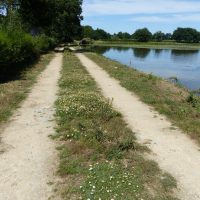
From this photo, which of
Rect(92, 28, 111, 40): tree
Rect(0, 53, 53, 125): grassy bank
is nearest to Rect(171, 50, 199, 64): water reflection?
Rect(0, 53, 53, 125): grassy bank

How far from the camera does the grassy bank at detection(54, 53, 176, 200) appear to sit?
703cm

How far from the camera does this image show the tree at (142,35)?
18900cm

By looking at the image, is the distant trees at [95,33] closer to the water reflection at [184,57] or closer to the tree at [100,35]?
the tree at [100,35]

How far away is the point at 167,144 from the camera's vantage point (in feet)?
32.1

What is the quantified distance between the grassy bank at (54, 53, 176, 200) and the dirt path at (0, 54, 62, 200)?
1.00 ft

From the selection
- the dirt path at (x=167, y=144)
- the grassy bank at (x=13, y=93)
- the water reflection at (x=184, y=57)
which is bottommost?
the water reflection at (x=184, y=57)

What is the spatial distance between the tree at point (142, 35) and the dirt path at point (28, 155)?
7032 inches

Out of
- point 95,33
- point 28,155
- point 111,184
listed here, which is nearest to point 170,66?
point 28,155

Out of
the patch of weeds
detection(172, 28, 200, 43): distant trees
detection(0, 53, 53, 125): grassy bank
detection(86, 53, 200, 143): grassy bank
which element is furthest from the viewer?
detection(172, 28, 200, 43): distant trees

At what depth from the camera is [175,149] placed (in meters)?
9.40

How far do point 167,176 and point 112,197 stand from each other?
148 centimetres

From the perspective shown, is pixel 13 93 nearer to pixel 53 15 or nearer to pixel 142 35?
pixel 53 15

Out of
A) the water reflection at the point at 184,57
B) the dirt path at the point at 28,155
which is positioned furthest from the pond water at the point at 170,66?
the dirt path at the point at 28,155

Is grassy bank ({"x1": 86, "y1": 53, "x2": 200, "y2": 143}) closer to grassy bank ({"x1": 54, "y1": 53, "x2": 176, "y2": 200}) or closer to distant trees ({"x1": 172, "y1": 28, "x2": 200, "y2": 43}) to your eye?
grassy bank ({"x1": 54, "y1": 53, "x2": 176, "y2": 200})
